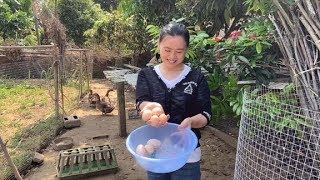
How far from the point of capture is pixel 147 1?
554cm

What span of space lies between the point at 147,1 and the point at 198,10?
1.61 m

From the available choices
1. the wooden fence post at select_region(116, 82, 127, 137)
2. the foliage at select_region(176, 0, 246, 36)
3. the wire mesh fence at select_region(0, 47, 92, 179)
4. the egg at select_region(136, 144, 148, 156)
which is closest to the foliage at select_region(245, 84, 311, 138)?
the egg at select_region(136, 144, 148, 156)

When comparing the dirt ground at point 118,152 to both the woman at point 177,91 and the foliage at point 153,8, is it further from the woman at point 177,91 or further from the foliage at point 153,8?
the woman at point 177,91

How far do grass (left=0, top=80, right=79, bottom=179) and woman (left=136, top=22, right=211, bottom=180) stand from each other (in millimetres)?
2627

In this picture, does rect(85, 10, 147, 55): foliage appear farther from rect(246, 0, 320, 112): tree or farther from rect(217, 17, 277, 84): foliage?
rect(246, 0, 320, 112): tree

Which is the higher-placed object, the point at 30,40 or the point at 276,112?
the point at 30,40

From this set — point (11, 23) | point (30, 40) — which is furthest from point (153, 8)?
point (11, 23)

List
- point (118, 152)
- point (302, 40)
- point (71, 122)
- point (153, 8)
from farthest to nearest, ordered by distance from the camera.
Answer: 1. point (71, 122)
2. point (153, 8)
3. point (118, 152)
4. point (302, 40)

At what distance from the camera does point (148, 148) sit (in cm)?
169

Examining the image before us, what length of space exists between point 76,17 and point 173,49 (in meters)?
12.8

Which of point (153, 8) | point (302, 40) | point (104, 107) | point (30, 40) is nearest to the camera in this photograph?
point (302, 40)

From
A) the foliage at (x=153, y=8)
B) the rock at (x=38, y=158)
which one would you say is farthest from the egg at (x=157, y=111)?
the foliage at (x=153, y=8)

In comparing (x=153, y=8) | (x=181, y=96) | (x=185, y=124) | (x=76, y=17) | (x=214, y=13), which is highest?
(x=76, y=17)

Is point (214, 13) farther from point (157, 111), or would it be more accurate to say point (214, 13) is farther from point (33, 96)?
point (33, 96)
